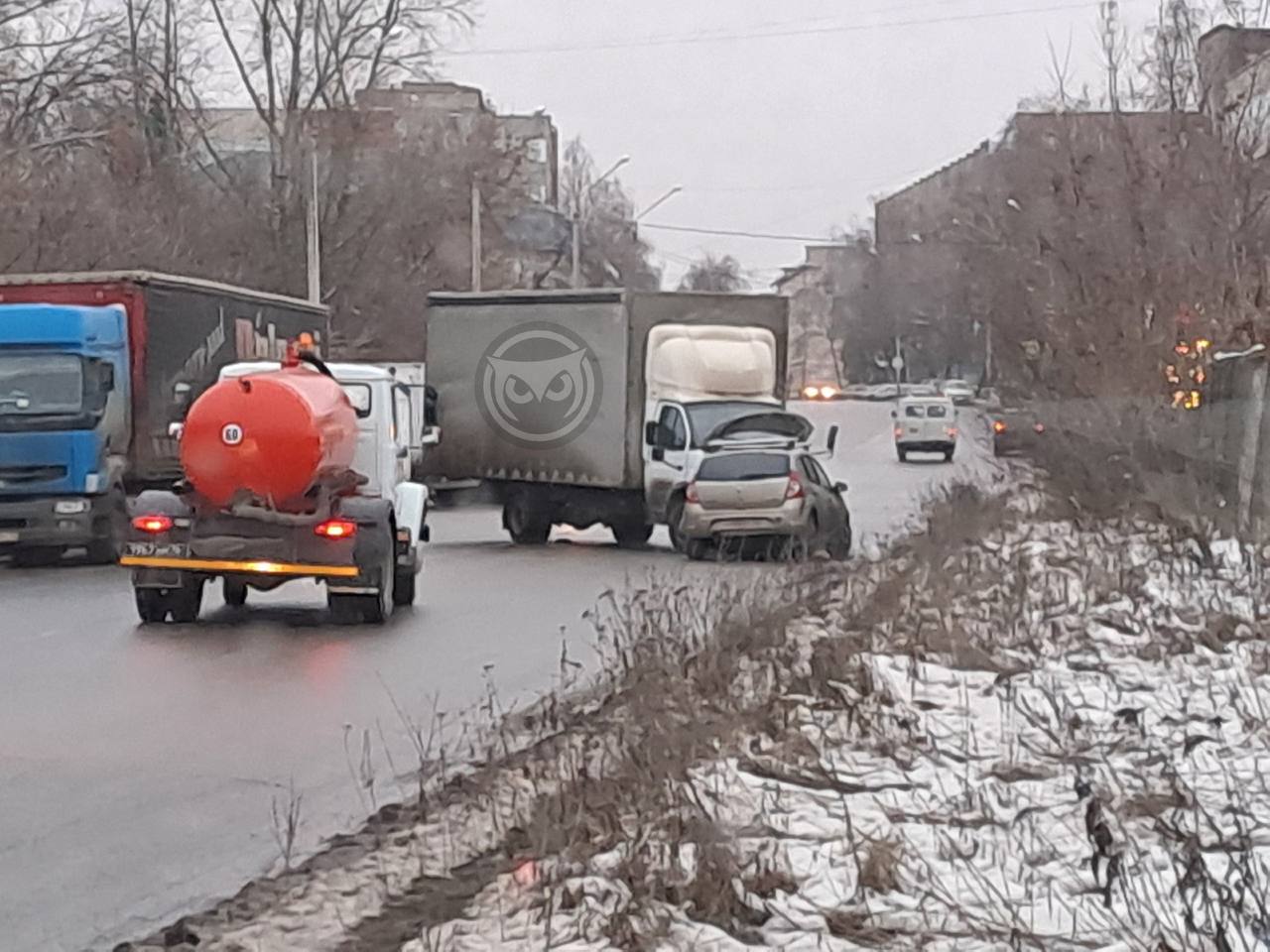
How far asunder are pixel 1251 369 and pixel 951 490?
6966 mm

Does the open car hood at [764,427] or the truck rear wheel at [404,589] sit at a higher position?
the open car hood at [764,427]

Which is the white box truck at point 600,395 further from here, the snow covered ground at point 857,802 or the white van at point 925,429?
the white van at point 925,429

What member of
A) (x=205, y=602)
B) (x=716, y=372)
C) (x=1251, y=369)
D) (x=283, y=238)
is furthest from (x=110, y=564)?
(x=283, y=238)

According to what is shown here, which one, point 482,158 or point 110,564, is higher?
point 482,158

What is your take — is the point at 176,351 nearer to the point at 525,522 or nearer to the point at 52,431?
the point at 52,431

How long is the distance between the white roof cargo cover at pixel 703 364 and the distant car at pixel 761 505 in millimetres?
2208

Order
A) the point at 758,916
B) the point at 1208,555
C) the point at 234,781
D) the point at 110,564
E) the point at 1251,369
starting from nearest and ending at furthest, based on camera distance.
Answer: the point at 758,916 → the point at 234,781 → the point at 1208,555 → the point at 1251,369 → the point at 110,564

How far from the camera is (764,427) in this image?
26.0 metres

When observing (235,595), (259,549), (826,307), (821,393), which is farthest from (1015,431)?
(826,307)

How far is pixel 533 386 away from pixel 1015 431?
6813 millimetres

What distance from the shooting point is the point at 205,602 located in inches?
759

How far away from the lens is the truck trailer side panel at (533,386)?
2711cm

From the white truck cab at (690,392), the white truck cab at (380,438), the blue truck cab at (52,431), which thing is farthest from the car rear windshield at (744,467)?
the blue truck cab at (52,431)

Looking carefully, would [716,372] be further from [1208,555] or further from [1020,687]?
[1020,687]
